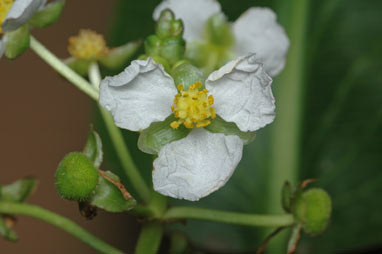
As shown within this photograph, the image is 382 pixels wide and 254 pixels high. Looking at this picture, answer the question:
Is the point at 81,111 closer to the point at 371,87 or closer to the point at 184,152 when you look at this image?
the point at 371,87

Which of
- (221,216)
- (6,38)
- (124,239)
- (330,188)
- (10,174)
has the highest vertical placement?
(6,38)

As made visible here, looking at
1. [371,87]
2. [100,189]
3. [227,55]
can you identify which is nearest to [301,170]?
[371,87]

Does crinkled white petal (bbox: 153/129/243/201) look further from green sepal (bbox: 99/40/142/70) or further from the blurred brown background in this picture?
the blurred brown background

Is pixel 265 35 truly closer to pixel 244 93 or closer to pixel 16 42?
pixel 244 93

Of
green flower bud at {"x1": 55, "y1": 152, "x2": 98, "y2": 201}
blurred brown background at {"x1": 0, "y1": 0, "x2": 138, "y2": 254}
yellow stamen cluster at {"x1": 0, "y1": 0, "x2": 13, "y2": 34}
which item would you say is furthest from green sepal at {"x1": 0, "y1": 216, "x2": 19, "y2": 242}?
blurred brown background at {"x1": 0, "y1": 0, "x2": 138, "y2": 254}

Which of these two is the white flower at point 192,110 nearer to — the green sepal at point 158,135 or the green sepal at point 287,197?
the green sepal at point 158,135

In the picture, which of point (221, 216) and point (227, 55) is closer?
point (221, 216)
